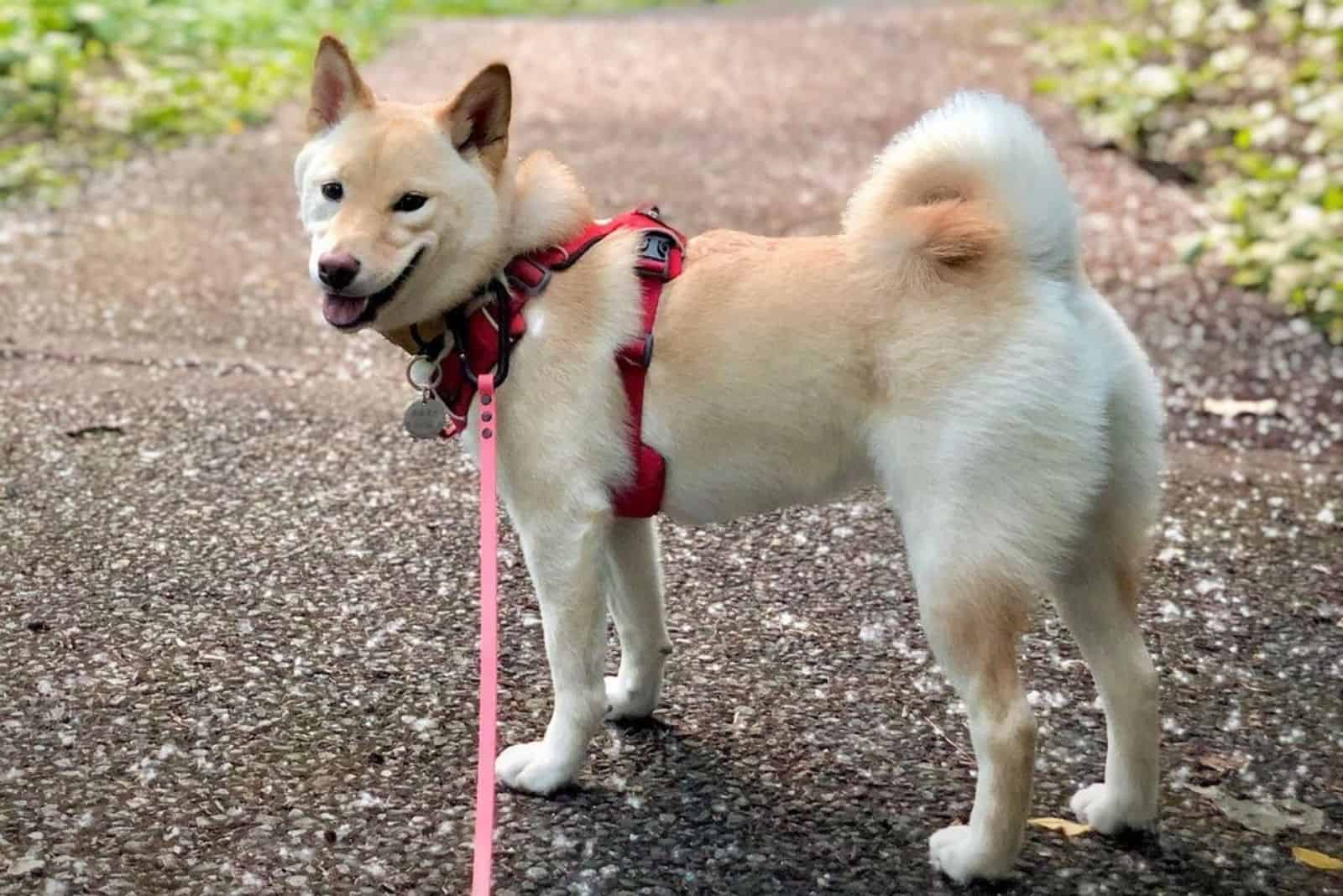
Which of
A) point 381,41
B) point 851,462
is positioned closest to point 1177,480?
point 851,462

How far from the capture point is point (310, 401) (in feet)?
15.7

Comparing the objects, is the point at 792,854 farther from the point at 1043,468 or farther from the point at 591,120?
the point at 591,120

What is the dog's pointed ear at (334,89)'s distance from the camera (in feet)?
8.58

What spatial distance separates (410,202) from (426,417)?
40cm

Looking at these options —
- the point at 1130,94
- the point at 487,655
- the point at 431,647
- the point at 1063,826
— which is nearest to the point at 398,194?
the point at 487,655

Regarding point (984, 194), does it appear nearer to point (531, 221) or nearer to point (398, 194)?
point (531, 221)

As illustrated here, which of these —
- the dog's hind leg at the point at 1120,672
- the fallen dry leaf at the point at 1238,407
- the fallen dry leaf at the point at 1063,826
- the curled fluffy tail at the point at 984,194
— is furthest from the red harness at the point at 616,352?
the fallen dry leaf at the point at 1238,407

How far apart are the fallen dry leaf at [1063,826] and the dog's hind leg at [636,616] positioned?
2.61 feet

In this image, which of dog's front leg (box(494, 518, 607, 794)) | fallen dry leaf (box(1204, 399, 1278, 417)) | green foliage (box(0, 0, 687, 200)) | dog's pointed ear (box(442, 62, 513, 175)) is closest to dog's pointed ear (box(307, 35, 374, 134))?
dog's pointed ear (box(442, 62, 513, 175))

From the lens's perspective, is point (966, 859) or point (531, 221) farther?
point (531, 221)

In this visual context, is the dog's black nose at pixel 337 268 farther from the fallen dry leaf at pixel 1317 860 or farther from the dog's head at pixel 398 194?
the fallen dry leaf at pixel 1317 860

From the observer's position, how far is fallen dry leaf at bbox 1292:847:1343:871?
8.57ft

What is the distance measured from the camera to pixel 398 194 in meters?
2.51

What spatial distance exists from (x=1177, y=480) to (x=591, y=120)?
16.6ft
